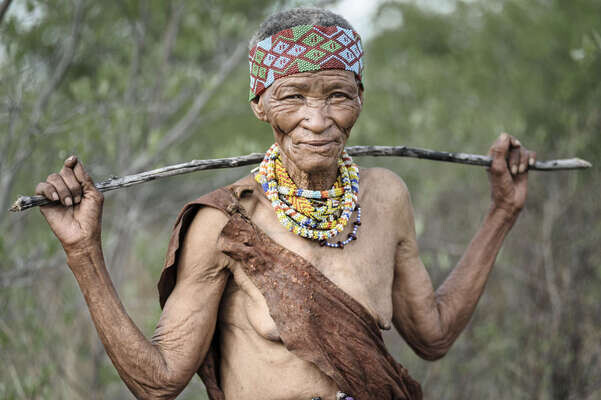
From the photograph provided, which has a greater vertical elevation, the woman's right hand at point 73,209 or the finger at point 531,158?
the finger at point 531,158

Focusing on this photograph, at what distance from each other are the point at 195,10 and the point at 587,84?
416cm

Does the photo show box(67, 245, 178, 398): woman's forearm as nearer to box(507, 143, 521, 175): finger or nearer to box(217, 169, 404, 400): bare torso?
box(217, 169, 404, 400): bare torso

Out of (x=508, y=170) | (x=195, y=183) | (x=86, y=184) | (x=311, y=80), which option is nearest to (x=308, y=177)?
(x=311, y=80)

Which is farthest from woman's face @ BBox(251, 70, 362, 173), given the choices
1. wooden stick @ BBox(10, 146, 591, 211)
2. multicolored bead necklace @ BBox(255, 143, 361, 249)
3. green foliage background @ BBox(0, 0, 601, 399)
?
green foliage background @ BBox(0, 0, 601, 399)

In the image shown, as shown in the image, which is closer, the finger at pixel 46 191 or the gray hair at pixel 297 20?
the finger at pixel 46 191

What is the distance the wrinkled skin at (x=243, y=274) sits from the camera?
2.12m

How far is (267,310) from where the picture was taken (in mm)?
2303

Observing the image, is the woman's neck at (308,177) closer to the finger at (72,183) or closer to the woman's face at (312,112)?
the woman's face at (312,112)

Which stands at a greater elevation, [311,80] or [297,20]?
[297,20]

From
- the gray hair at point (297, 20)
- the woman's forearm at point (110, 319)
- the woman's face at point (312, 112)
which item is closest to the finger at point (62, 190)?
the woman's forearm at point (110, 319)

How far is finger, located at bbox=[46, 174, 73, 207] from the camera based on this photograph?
2.07 metres

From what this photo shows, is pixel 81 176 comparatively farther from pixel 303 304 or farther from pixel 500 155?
pixel 500 155

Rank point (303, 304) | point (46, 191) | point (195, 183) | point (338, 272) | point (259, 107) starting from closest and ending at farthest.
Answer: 1. point (46, 191)
2. point (303, 304)
3. point (338, 272)
4. point (259, 107)
5. point (195, 183)

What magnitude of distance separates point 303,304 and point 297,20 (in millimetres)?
1060
